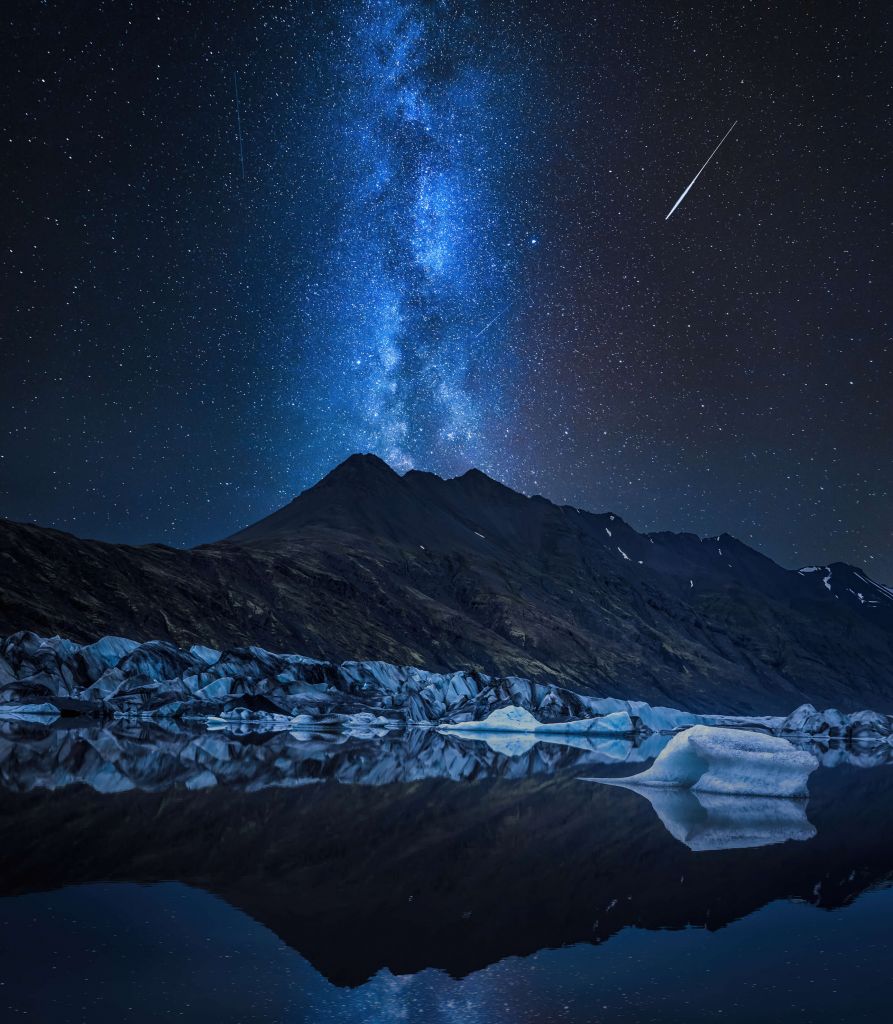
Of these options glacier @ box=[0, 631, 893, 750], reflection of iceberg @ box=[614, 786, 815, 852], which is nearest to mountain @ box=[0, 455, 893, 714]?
glacier @ box=[0, 631, 893, 750]

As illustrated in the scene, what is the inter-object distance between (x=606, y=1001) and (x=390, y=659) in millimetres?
115928

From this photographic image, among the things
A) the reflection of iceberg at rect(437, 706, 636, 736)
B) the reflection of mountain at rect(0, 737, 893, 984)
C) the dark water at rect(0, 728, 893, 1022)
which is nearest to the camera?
the dark water at rect(0, 728, 893, 1022)

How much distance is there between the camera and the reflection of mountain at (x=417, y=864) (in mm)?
7566

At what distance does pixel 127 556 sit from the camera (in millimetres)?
102438

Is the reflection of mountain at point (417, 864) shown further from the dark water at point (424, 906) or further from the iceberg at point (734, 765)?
the iceberg at point (734, 765)

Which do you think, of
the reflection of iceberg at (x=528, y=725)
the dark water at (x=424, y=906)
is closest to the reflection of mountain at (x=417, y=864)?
the dark water at (x=424, y=906)

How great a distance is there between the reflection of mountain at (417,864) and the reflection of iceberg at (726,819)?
1.31ft

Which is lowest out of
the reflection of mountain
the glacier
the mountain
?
the reflection of mountain

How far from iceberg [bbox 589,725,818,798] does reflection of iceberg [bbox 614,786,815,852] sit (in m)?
0.38

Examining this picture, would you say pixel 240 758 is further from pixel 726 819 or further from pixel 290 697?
pixel 290 697

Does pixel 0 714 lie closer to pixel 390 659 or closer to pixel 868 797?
pixel 868 797

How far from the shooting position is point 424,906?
27.4 feet

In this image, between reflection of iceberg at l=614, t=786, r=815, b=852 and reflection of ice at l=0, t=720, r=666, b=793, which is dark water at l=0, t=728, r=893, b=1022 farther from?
reflection of ice at l=0, t=720, r=666, b=793

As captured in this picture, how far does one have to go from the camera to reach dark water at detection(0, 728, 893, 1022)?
586 cm
